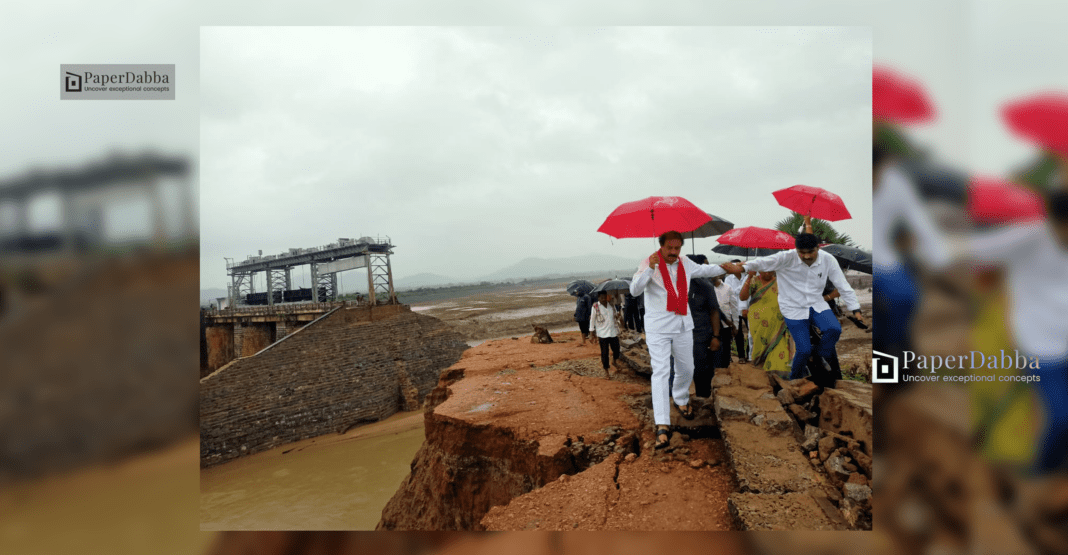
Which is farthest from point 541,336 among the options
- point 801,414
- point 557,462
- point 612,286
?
point 801,414

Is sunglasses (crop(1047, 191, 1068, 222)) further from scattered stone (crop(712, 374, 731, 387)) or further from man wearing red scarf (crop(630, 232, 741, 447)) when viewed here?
scattered stone (crop(712, 374, 731, 387))

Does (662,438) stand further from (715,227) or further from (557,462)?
(715,227)

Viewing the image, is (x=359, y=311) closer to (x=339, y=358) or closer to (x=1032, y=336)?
(x=339, y=358)

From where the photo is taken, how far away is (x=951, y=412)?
2.53 metres

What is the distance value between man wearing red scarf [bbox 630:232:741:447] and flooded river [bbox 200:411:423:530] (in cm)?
650

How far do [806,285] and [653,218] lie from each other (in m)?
1.34

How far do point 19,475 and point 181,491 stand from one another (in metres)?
1.17

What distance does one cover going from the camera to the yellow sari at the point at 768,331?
3.83 metres

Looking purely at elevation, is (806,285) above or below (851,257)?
below

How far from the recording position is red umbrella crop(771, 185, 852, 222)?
3.29 m

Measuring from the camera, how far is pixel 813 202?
3.35 metres

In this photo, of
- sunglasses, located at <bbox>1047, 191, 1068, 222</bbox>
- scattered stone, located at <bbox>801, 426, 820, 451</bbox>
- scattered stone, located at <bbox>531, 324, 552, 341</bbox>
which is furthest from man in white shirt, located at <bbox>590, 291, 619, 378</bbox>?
scattered stone, located at <bbox>531, 324, 552, 341</bbox>

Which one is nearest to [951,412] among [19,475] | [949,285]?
[949,285]

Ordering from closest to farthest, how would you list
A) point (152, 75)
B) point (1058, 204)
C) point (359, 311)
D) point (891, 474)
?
1. point (1058, 204)
2. point (891, 474)
3. point (152, 75)
4. point (359, 311)
